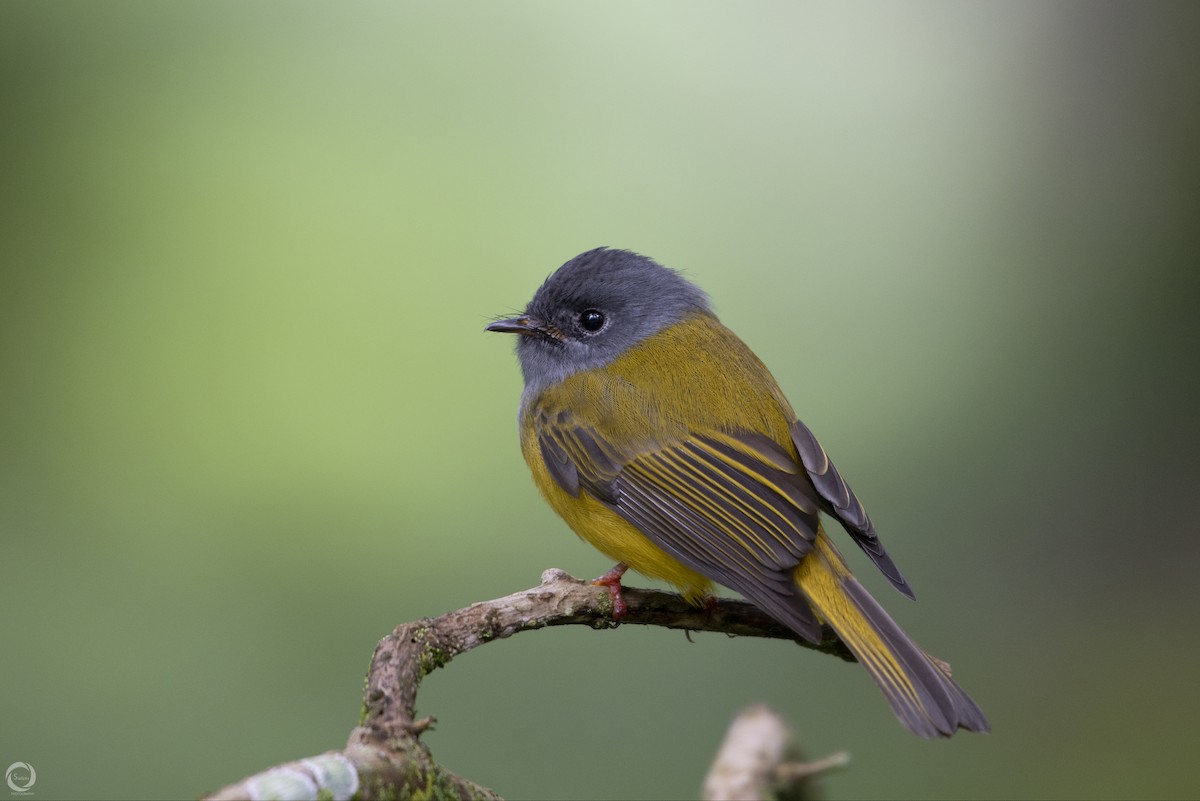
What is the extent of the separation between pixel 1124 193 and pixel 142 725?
6.34 meters

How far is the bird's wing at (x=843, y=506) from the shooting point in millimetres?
3508

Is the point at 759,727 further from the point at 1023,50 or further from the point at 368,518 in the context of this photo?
the point at 1023,50

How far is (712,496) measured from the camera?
342 centimetres

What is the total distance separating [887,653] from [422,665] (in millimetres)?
1224

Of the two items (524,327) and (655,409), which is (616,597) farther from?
(524,327)

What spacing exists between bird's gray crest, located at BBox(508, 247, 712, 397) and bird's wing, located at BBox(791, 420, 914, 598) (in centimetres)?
76

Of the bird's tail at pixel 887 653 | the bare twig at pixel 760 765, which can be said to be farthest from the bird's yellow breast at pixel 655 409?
the bare twig at pixel 760 765

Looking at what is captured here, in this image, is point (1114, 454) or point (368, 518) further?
point (1114, 454)

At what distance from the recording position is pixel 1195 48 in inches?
276

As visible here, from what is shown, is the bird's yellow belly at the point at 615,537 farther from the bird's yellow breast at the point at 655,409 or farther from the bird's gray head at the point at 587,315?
the bird's gray head at the point at 587,315

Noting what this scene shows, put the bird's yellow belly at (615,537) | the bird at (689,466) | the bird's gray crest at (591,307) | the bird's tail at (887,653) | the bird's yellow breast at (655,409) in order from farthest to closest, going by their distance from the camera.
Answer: the bird's gray crest at (591,307) < the bird's yellow breast at (655,409) < the bird's yellow belly at (615,537) < the bird at (689,466) < the bird's tail at (887,653)

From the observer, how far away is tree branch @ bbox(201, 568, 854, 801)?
6.40 ft

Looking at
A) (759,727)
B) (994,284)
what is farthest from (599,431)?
(994,284)

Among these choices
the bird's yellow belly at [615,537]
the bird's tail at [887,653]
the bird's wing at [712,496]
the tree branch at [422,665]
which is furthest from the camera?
the bird's yellow belly at [615,537]
